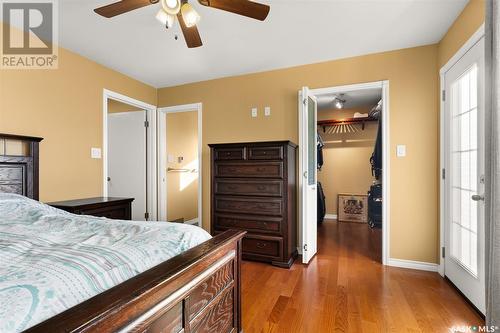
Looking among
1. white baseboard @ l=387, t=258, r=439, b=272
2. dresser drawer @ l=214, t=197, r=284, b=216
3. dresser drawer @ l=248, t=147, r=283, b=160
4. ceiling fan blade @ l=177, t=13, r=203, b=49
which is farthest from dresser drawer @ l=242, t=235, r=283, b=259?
ceiling fan blade @ l=177, t=13, r=203, b=49

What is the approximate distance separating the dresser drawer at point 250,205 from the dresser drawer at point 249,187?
2.8 inches

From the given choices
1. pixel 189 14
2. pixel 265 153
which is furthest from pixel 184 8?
pixel 265 153

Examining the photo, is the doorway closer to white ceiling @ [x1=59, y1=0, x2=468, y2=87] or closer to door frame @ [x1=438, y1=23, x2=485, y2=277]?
door frame @ [x1=438, y1=23, x2=485, y2=277]

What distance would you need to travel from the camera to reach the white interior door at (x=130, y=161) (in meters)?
3.94

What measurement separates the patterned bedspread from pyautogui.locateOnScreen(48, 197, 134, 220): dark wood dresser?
71 cm

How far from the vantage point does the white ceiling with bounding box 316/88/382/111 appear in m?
4.26

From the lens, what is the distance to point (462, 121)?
2.14 meters

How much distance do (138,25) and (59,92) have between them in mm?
1180

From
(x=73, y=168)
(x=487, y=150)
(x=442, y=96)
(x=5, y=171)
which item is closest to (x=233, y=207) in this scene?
(x=73, y=168)

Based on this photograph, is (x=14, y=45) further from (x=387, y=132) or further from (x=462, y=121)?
(x=462, y=121)

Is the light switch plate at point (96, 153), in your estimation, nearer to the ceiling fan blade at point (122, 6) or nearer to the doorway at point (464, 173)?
the ceiling fan blade at point (122, 6)

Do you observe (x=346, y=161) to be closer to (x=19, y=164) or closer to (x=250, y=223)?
(x=250, y=223)

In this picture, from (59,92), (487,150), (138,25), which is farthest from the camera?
(59,92)

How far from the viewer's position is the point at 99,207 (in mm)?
2381
